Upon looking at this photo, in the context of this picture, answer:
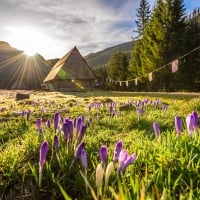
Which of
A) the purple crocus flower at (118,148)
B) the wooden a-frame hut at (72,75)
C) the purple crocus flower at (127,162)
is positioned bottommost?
the purple crocus flower at (127,162)

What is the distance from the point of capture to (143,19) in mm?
64625

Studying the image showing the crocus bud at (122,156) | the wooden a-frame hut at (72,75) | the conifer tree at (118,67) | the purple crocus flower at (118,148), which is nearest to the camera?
the crocus bud at (122,156)

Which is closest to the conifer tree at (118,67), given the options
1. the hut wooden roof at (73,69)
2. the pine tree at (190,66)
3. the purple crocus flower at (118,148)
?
the hut wooden roof at (73,69)

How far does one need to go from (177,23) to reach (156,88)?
983 centimetres

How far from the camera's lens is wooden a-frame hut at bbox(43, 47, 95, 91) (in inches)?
1802

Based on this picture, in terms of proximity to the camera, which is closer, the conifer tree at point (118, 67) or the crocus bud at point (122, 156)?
the crocus bud at point (122, 156)

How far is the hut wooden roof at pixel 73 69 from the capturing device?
45.8 meters

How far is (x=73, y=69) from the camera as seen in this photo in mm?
47375

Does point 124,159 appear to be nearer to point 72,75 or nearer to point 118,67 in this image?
point 72,75

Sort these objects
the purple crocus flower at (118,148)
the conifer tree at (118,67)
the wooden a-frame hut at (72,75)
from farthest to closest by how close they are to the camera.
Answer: the conifer tree at (118,67) < the wooden a-frame hut at (72,75) < the purple crocus flower at (118,148)

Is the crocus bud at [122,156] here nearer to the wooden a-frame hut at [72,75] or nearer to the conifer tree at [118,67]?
the wooden a-frame hut at [72,75]

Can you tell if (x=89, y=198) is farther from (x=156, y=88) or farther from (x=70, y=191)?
(x=156, y=88)

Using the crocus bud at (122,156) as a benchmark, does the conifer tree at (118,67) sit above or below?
above

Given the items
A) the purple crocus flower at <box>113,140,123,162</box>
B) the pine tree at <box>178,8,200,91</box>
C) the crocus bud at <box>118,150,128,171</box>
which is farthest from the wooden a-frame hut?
the crocus bud at <box>118,150,128,171</box>
